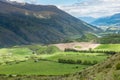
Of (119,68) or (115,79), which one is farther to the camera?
(119,68)

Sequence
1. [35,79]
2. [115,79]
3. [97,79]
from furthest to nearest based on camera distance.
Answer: [35,79]
[97,79]
[115,79]

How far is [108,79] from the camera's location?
78.8m

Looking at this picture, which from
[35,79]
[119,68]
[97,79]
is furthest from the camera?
[35,79]

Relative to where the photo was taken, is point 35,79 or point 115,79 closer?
point 115,79

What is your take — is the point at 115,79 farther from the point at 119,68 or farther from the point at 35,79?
the point at 35,79

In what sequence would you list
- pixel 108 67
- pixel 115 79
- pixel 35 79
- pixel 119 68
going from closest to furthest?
pixel 115 79, pixel 119 68, pixel 108 67, pixel 35 79

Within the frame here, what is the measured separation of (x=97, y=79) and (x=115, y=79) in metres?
7.87

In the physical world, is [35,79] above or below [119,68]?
below

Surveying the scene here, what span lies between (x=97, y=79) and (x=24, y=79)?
4572 inches

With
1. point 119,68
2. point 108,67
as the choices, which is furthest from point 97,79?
point 108,67

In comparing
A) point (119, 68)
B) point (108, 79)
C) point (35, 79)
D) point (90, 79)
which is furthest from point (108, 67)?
point (35, 79)

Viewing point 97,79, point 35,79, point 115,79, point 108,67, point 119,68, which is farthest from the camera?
point 35,79

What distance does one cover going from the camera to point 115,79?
252ft

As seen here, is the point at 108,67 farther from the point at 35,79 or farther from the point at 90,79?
the point at 35,79
